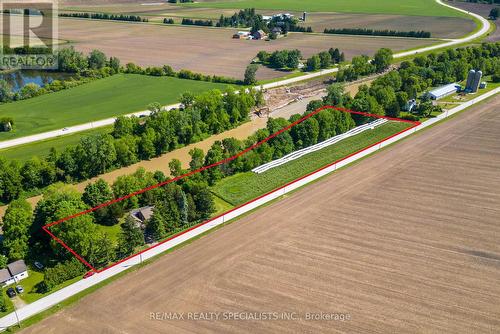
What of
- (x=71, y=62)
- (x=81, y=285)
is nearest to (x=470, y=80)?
(x=81, y=285)

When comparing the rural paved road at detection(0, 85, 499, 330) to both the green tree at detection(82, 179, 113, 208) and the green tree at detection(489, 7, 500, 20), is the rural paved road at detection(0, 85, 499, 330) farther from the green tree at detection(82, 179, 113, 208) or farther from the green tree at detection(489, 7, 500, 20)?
the green tree at detection(489, 7, 500, 20)

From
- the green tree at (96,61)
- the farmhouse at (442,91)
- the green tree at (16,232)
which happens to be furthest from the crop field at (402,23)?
the green tree at (16,232)

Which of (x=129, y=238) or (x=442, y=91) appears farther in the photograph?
(x=442, y=91)

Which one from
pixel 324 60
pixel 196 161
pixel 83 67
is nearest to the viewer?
pixel 196 161

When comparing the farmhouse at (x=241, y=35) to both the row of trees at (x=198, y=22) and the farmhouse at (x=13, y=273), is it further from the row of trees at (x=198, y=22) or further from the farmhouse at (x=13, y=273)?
the farmhouse at (x=13, y=273)

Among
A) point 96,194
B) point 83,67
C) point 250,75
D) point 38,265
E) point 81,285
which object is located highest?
point 250,75

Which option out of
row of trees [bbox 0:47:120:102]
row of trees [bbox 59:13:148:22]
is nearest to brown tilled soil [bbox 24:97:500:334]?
row of trees [bbox 0:47:120:102]

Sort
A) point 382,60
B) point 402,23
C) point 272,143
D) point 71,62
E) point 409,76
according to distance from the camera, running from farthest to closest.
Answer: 1. point 402,23
2. point 382,60
3. point 71,62
4. point 409,76
5. point 272,143

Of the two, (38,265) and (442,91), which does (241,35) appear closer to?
(442,91)
